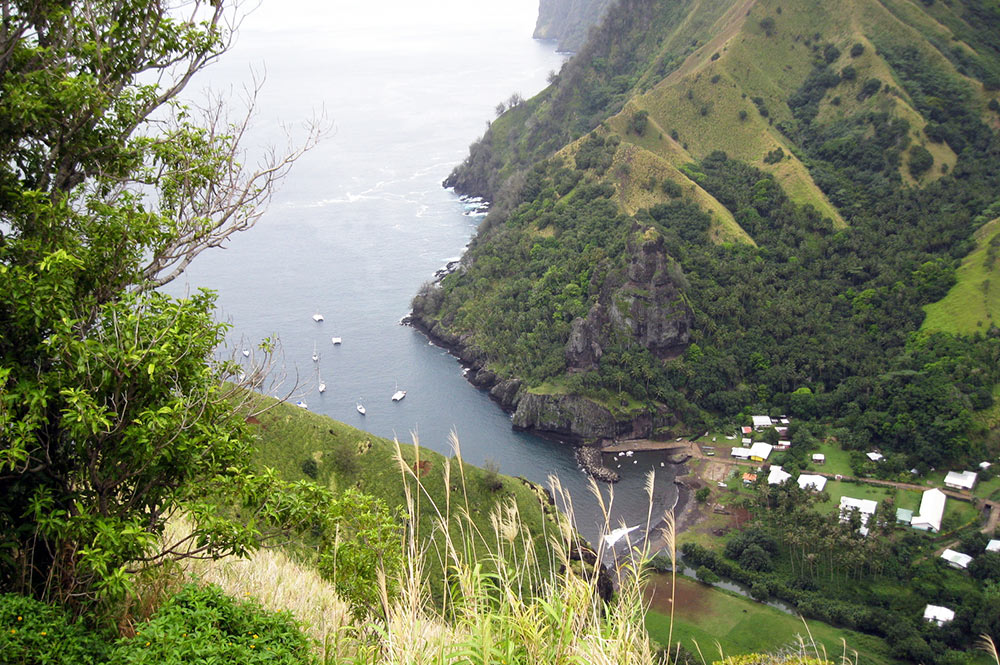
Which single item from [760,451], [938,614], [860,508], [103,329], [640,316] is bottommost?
[938,614]

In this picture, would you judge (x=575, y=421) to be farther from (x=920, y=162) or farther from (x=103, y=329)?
(x=103, y=329)

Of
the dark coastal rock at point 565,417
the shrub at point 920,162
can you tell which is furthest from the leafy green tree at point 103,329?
the shrub at point 920,162

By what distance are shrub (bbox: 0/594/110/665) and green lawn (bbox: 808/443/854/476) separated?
5575 cm

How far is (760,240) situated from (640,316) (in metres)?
17.2

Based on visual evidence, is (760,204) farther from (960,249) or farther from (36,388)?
(36,388)

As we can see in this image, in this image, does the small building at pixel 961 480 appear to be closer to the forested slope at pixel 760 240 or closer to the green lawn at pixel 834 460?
the forested slope at pixel 760 240

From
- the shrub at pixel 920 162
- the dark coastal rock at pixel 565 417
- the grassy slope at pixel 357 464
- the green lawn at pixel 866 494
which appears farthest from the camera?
the shrub at pixel 920 162

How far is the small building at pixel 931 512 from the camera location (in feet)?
160

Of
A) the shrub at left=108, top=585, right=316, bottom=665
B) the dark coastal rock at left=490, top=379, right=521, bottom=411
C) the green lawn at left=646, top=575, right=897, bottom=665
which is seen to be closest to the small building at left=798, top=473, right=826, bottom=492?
the green lawn at left=646, top=575, right=897, bottom=665

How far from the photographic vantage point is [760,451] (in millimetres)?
58625

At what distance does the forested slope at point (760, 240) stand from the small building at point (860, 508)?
718cm

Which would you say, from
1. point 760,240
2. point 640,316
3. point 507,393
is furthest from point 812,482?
point 760,240

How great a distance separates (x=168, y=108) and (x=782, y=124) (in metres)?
92.1

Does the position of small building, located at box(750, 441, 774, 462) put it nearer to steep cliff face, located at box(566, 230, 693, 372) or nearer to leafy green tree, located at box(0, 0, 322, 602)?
steep cliff face, located at box(566, 230, 693, 372)
